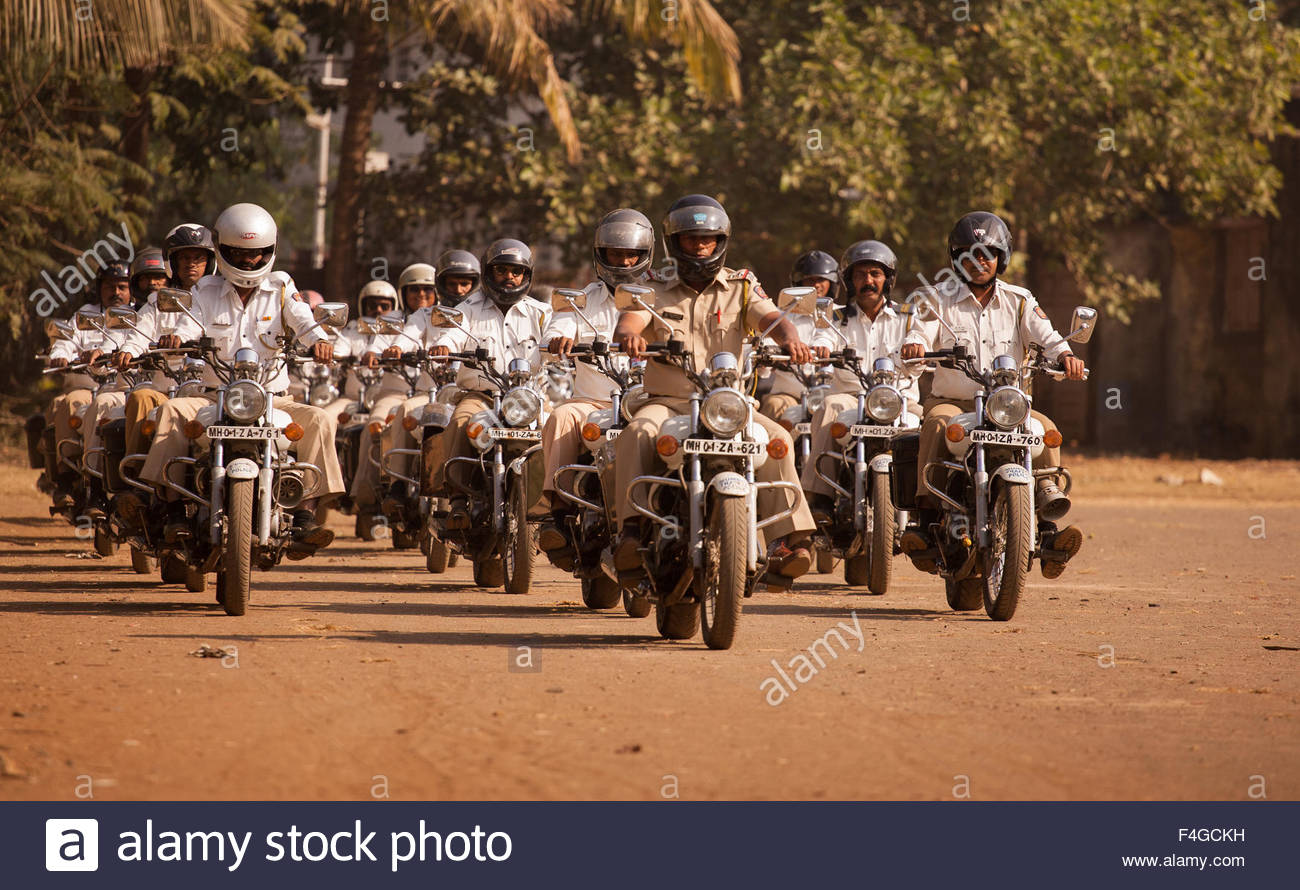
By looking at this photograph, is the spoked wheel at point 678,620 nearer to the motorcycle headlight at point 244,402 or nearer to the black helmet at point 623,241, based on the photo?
the black helmet at point 623,241

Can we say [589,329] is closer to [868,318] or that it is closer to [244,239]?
[244,239]

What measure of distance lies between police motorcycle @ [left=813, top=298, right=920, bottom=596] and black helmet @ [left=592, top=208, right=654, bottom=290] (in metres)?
1.54

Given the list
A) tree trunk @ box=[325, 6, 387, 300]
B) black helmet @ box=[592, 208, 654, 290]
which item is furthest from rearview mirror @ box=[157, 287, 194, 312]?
tree trunk @ box=[325, 6, 387, 300]

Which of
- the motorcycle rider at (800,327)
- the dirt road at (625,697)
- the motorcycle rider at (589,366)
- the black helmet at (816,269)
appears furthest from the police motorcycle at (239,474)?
the black helmet at (816,269)

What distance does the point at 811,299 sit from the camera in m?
8.21

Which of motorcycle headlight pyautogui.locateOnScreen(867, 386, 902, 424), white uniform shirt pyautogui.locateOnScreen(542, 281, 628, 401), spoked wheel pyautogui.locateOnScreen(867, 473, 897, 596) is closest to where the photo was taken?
white uniform shirt pyautogui.locateOnScreen(542, 281, 628, 401)

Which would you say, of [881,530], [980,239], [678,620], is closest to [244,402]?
[678,620]

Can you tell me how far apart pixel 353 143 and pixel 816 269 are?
10643 millimetres

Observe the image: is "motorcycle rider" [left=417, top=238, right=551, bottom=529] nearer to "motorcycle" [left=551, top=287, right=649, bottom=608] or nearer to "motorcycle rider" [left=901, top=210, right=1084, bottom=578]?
"motorcycle" [left=551, top=287, right=649, bottom=608]

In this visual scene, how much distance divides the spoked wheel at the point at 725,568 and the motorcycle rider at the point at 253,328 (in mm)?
2475

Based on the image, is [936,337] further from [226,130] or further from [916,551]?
[226,130]

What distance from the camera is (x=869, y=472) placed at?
10977mm

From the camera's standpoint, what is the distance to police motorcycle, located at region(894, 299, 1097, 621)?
9.29 metres
